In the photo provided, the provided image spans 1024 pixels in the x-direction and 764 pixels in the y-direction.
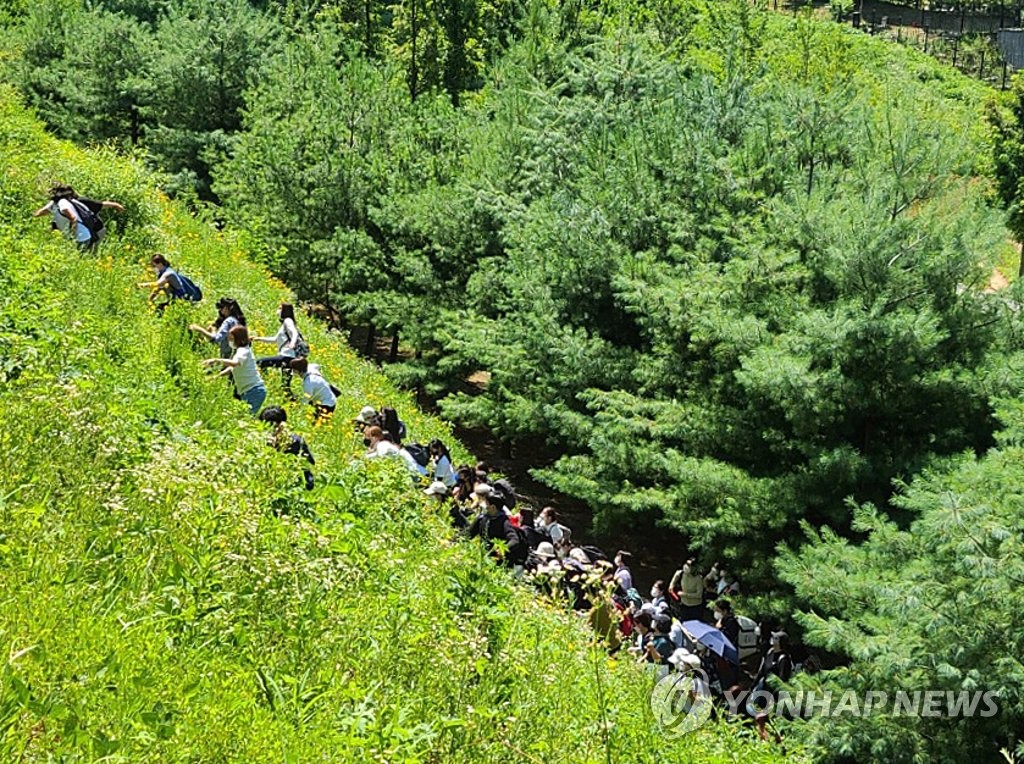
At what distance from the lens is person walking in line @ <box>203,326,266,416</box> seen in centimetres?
929

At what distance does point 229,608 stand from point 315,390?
6.27m

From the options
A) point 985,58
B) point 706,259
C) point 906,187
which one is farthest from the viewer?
point 985,58

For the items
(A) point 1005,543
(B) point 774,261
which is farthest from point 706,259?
(A) point 1005,543

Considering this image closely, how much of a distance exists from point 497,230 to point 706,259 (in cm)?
694

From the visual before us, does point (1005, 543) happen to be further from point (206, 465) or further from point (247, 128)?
point (247, 128)

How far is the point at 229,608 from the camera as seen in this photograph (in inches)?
179

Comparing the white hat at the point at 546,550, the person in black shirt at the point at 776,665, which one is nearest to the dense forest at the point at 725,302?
the person in black shirt at the point at 776,665

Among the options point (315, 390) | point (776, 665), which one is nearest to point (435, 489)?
point (315, 390)

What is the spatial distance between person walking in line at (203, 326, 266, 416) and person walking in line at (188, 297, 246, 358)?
43 centimetres

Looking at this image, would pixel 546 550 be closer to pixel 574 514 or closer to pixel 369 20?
pixel 574 514

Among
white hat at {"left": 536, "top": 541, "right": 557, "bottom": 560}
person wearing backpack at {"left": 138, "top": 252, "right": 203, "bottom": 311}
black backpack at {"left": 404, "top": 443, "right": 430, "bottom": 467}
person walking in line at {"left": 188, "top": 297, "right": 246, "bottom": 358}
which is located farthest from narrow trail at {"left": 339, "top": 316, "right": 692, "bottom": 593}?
person wearing backpack at {"left": 138, "top": 252, "right": 203, "bottom": 311}

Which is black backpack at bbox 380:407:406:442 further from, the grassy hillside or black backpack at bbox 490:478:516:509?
the grassy hillside

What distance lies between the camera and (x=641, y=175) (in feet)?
55.2

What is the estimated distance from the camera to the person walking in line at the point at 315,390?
10.7 m
